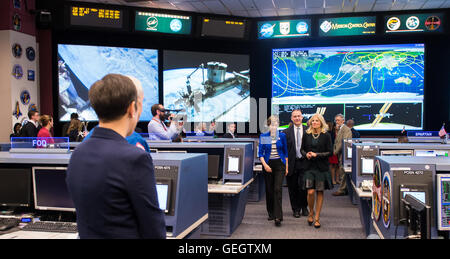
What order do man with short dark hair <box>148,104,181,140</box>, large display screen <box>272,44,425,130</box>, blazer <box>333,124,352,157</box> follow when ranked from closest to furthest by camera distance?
man with short dark hair <box>148,104,181,140</box> → blazer <box>333,124,352,157</box> → large display screen <box>272,44,425,130</box>

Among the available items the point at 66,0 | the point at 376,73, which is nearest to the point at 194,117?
the point at 66,0

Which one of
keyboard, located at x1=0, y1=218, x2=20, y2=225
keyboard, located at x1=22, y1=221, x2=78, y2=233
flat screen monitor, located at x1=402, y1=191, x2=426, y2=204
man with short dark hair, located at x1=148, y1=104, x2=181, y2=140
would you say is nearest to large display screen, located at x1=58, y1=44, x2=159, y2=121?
man with short dark hair, located at x1=148, y1=104, x2=181, y2=140

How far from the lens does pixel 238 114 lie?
348 inches

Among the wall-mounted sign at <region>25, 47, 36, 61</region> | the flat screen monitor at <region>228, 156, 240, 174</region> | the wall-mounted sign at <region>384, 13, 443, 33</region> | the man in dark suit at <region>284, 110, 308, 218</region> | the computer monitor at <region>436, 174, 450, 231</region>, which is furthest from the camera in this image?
the wall-mounted sign at <region>384, 13, 443, 33</region>

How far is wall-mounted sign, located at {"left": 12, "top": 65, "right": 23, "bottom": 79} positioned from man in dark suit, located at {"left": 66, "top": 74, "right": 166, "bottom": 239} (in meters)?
6.98

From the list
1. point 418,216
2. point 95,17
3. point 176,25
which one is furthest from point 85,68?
point 418,216

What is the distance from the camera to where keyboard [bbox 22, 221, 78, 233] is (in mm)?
2328

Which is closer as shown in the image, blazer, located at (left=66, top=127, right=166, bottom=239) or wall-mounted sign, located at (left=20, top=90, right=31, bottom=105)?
blazer, located at (left=66, top=127, right=166, bottom=239)

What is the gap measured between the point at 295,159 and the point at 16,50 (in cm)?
567

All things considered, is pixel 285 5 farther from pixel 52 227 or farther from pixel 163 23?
pixel 52 227

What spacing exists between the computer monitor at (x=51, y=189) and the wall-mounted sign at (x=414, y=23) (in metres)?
7.14

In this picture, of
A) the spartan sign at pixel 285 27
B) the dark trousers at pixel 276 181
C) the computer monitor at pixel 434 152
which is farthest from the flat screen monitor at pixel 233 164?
the spartan sign at pixel 285 27

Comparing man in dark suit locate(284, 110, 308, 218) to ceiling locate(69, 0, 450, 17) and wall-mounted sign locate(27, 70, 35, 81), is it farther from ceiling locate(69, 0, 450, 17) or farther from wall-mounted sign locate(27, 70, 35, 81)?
wall-mounted sign locate(27, 70, 35, 81)
